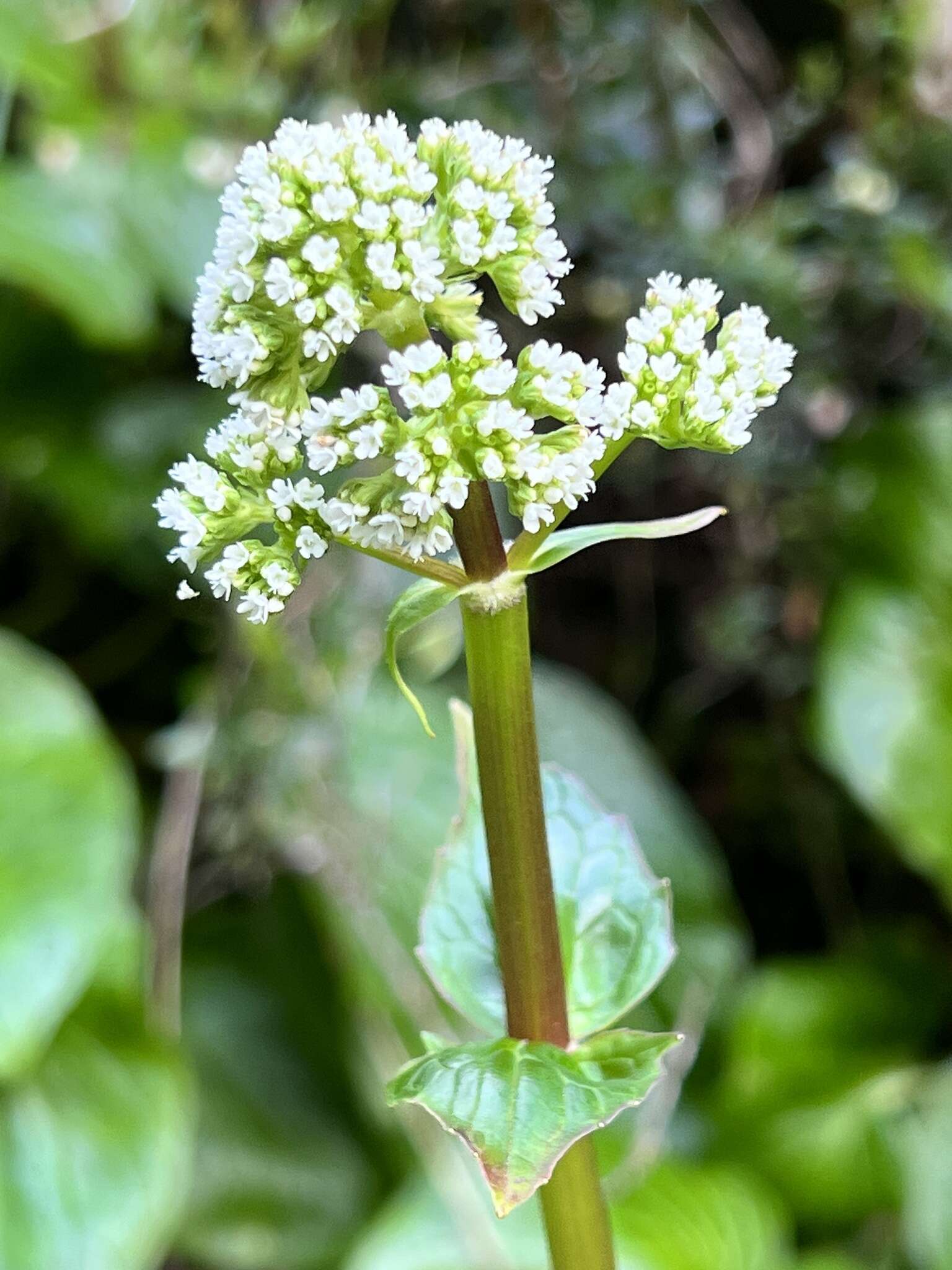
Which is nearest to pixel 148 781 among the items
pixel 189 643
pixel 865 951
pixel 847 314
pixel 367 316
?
pixel 189 643

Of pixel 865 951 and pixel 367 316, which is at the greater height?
pixel 367 316

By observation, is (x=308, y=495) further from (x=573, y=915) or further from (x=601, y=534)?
(x=573, y=915)

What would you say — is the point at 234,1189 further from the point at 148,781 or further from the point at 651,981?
the point at 651,981

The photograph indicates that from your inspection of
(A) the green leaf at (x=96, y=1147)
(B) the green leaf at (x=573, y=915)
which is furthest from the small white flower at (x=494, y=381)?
(A) the green leaf at (x=96, y=1147)

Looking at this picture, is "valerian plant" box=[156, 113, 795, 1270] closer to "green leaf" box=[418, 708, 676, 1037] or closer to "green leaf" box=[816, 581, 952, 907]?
"green leaf" box=[418, 708, 676, 1037]

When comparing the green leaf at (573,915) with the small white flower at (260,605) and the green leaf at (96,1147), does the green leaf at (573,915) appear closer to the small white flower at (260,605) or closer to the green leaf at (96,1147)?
the small white flower at (260,605)

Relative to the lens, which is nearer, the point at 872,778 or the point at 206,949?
the point at 872,778
